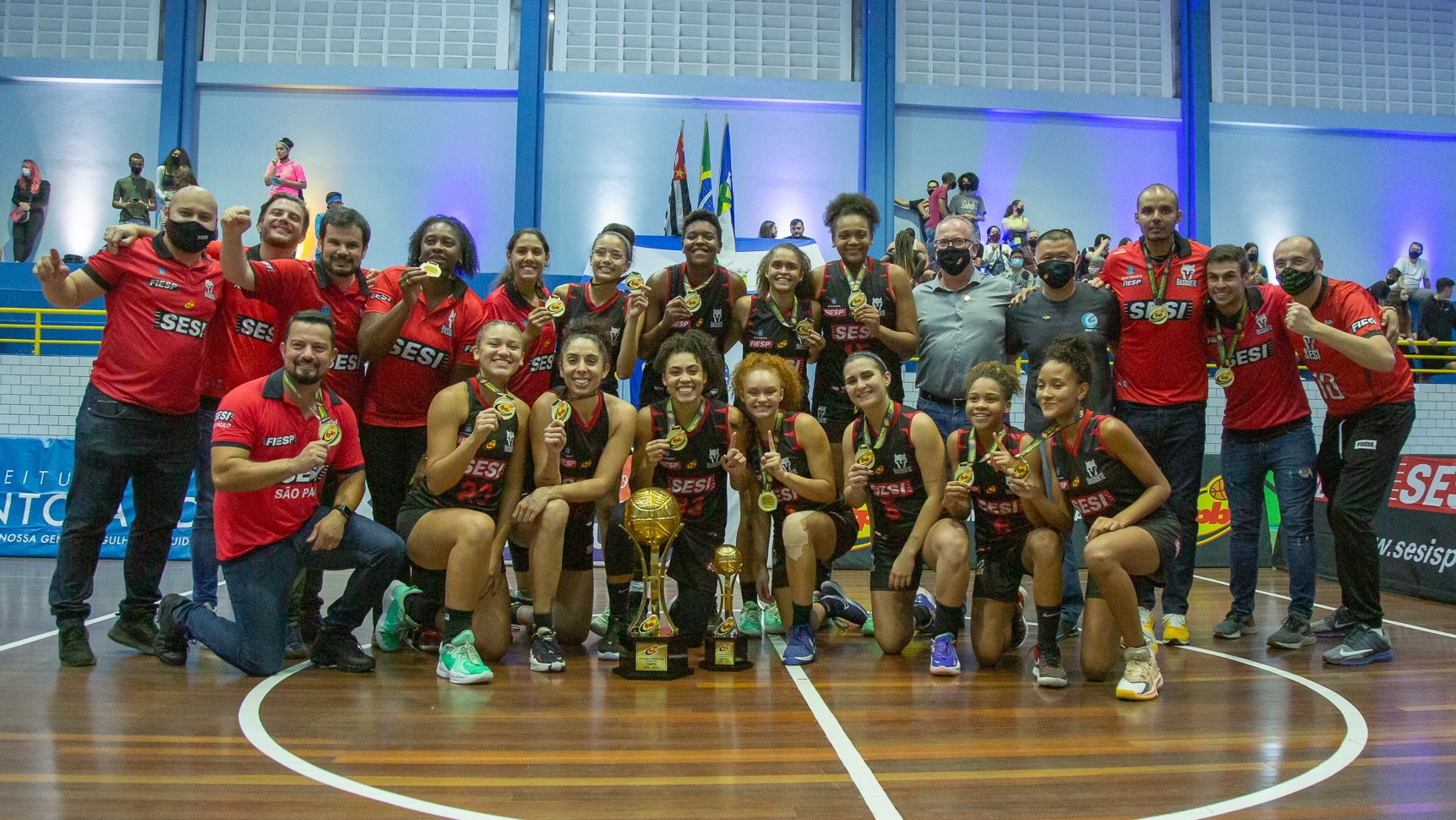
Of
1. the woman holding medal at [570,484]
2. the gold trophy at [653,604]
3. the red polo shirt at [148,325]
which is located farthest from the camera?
the woman holding medal at [570,484]

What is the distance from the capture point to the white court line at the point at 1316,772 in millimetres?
2697

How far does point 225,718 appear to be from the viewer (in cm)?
356

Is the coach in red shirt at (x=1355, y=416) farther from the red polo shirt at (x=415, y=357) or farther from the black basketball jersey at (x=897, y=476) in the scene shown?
the red polo shirt at (x=415, y=357)

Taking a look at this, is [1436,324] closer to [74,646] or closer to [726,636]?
[726,636]

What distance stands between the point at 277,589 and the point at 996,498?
3282 mm

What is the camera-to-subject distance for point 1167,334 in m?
5.16

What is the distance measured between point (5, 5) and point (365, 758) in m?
17.4

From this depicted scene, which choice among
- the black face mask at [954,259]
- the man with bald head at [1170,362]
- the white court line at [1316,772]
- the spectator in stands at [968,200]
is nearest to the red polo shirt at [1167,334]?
the man with bald head at [1170,362]

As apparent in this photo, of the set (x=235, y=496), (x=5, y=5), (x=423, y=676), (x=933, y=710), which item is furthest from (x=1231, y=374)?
(x=5, y=5)

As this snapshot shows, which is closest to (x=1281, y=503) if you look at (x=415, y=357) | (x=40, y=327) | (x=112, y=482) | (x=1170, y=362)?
(x=1170, y=362)

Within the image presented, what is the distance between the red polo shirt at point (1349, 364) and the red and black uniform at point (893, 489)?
6.97 feet

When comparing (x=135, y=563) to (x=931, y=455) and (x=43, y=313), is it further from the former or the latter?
(x=43, y=313)

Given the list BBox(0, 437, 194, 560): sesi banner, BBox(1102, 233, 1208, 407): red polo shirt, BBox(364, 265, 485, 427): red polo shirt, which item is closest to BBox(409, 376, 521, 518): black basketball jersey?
BBox(364, 265, 485, 427): red polo shirt

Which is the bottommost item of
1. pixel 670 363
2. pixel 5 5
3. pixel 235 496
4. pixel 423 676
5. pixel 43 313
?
pixel 423 676
